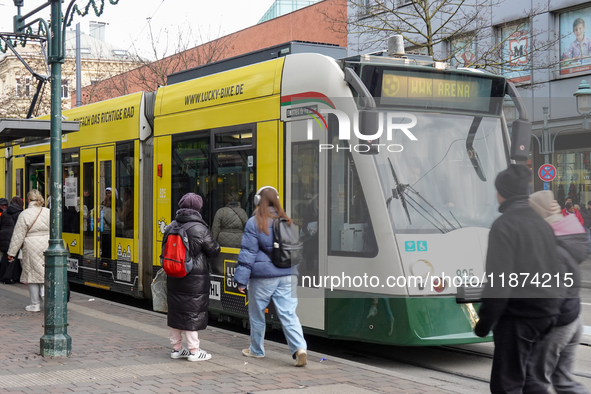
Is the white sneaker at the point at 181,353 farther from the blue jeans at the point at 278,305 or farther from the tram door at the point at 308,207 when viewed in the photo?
the tram door at the point at 308,207

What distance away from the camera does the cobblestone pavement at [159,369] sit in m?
5.59

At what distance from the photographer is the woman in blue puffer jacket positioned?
21.2ft

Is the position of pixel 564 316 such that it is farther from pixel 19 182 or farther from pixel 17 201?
pixel 19 182

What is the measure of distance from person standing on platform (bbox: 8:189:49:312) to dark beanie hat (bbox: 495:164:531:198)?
7.49 meters

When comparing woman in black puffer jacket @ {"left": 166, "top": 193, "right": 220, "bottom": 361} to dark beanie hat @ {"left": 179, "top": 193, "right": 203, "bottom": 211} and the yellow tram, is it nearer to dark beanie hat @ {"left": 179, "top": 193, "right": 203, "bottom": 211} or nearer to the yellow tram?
dark beanie hat @ {"left": 179, "top": 193, "right": 203, "bottom": 211}

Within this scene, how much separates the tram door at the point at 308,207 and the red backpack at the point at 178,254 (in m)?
1.19

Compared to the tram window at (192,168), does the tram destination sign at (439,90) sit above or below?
above

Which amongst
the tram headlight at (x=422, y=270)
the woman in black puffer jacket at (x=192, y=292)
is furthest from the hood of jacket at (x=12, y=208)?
the tram headlight at (x=422, y=270)

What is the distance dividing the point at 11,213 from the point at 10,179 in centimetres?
214

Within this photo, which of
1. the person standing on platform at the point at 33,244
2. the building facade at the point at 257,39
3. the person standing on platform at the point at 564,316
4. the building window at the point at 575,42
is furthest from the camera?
the building facade at the point at 257,39

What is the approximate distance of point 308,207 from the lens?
7.21m

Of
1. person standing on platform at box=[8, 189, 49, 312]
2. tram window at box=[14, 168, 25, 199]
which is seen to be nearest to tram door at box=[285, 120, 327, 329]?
person standing on platform at box=[8, 189, 49, 312]

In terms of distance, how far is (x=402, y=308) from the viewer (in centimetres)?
651

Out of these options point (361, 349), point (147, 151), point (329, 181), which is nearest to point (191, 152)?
point (147, 151)
